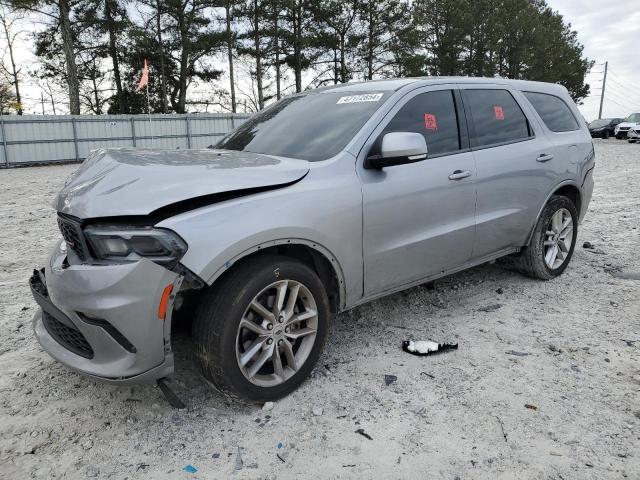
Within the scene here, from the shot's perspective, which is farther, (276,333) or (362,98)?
(362,98)

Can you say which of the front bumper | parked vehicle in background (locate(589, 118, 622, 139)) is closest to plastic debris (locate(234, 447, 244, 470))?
the front bumper

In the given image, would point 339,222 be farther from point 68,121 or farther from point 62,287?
point 68,121

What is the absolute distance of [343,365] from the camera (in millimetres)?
3291

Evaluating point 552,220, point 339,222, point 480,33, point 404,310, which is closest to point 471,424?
point 339,222

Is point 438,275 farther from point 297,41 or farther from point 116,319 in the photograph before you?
point 297,41

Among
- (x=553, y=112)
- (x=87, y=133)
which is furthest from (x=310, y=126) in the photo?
(x=87, y=133)

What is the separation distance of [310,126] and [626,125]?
3450 cm

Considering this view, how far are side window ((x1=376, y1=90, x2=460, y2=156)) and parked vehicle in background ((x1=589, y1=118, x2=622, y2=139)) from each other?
35.5 m

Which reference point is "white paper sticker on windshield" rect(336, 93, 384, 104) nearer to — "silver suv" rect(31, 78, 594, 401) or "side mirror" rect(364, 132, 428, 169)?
"silver suv" rect(31, 78, 594, 401)

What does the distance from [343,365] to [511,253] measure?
2.11 meters

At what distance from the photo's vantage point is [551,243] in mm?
4734

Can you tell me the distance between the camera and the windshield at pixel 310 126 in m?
3.29

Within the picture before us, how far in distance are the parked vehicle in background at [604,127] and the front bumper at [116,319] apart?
3776 cm

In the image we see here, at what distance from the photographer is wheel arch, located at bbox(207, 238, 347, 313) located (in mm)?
2639
